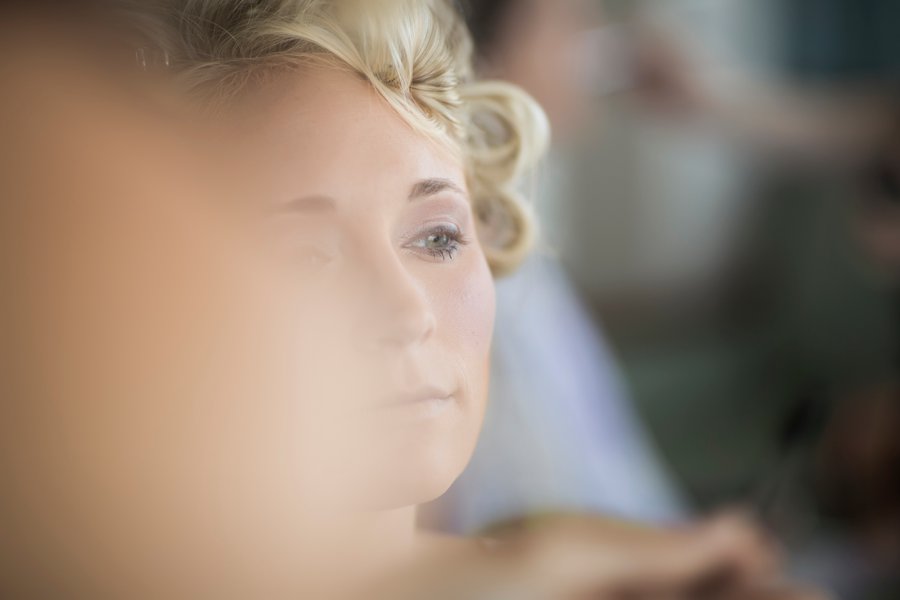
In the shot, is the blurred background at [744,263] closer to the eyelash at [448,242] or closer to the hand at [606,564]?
the hand at [606,564]

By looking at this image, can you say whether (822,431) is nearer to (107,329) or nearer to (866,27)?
(866,27)

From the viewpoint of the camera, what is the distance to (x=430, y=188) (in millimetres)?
176

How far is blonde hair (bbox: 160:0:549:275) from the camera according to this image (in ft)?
0.54

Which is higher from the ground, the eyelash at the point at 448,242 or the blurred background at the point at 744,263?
the blurred background at the point at 744,263

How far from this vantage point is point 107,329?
0.50 ft

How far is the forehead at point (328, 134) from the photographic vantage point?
16 centimetres

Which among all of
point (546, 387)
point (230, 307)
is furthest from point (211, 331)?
point (546, 387)

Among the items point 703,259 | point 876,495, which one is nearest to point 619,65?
point 876,495

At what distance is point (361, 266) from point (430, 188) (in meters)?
0.02

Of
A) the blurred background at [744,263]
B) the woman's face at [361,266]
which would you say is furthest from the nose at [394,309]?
the blurred background at [744,263]

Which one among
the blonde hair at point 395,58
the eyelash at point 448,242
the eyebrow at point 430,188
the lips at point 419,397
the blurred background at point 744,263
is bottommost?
the lips at point 419,397

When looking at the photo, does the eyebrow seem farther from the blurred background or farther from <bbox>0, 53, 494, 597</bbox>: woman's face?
the blurred background

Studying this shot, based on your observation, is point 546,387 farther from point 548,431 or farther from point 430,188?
point 430,188

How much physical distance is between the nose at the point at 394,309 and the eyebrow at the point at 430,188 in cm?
1
